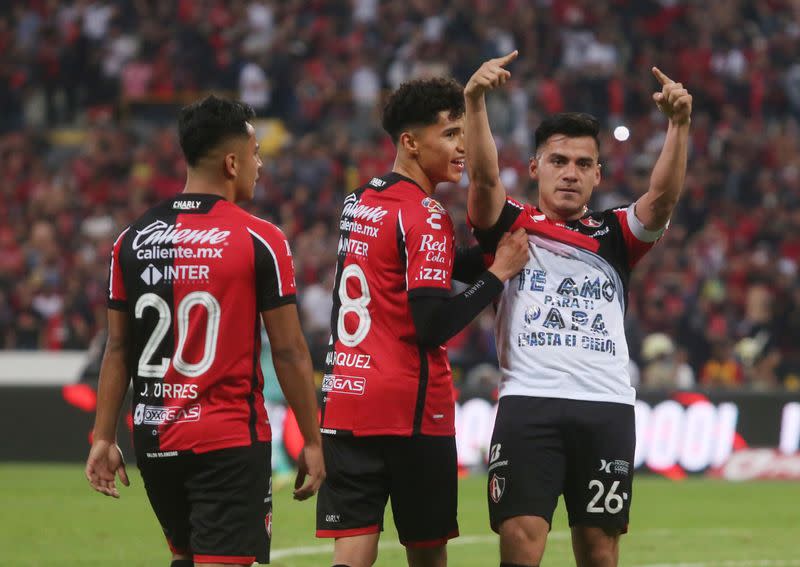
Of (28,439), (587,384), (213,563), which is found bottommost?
(28,439)

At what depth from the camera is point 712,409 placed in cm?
1462

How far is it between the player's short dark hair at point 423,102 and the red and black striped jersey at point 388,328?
291 millimetres

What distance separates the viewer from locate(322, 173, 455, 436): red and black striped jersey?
17.9ft

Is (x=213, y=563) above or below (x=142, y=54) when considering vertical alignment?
below

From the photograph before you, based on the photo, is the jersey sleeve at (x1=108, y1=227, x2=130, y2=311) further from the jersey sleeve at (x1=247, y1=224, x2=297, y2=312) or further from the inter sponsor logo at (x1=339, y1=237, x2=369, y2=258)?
the inter sponsor logo at (x1=339, y1=237, x2=369, y2=258)

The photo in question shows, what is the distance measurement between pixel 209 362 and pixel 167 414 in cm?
24

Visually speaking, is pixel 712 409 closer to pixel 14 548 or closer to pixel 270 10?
pixel 14 548

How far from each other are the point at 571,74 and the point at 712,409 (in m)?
9.79

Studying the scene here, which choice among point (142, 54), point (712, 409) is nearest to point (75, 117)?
point (142, 54)

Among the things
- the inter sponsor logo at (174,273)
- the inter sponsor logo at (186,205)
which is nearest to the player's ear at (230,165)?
the inter sponsor logo at (186,205)

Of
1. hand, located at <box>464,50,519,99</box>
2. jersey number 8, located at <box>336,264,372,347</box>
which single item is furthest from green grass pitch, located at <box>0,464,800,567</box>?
hand, located at <box>464,50,519,99</box>

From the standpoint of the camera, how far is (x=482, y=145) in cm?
540

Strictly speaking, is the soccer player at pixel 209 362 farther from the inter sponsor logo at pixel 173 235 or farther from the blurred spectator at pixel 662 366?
the blurred spectator at pixel 662 366

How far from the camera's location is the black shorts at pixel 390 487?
5.49 meters
